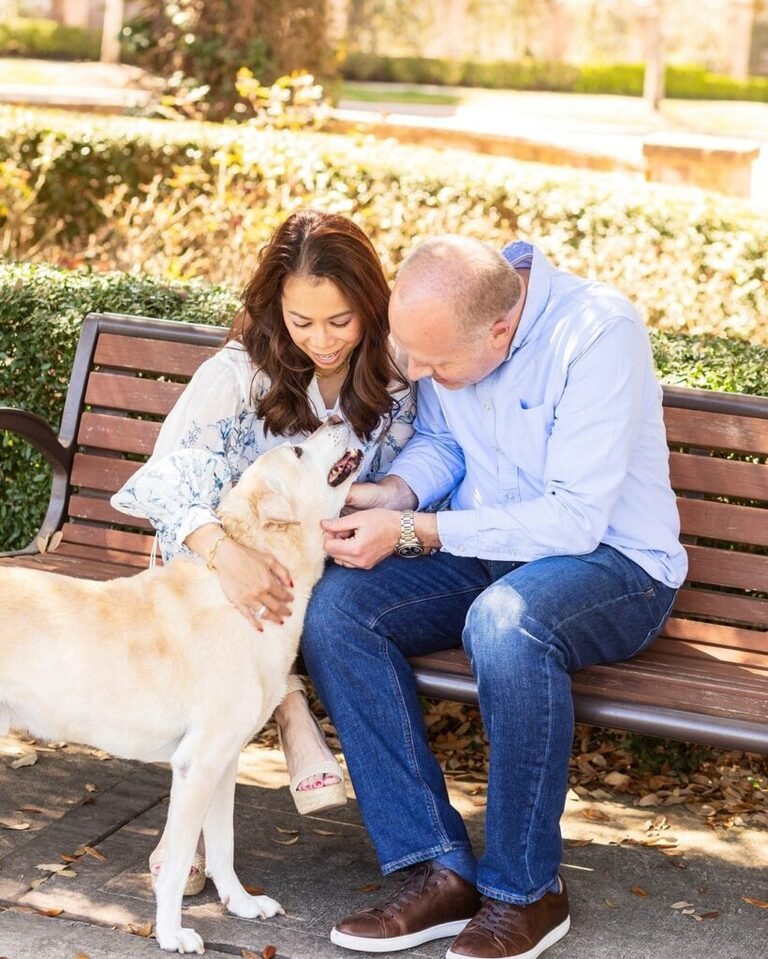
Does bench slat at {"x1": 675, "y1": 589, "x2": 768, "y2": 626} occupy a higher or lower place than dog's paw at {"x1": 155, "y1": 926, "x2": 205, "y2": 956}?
higher

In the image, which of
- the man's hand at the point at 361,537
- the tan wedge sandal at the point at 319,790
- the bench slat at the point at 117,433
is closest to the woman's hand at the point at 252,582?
the man's hand at the point at 361,537

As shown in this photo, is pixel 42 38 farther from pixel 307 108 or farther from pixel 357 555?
pixel 357 555

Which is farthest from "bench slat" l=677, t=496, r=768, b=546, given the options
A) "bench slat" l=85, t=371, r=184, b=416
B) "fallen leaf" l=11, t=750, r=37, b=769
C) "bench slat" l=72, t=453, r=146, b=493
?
"fallen leaf" l=11, t=750, r=37, b=769

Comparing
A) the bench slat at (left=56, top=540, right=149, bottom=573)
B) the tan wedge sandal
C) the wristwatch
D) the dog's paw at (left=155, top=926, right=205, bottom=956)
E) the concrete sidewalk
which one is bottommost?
the concrete sidewalk

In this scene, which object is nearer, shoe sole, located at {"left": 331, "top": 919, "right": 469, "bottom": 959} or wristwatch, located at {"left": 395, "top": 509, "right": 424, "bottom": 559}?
shoe sole, located at {"left": 331, "top": 919, "right": 469, "bottom": 959}

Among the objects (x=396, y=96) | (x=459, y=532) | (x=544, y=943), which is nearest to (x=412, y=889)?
(x=544, y=943)

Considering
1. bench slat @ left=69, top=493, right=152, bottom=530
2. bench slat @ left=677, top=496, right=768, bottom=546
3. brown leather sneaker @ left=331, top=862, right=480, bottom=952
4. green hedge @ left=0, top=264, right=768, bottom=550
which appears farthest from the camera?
green hedge @ left=0, top=264, right=768, bottom=550

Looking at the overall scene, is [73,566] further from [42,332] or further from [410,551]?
[410,551]

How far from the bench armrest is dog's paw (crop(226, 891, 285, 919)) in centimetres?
166

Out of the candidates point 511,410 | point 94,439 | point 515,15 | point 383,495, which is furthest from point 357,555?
point 515,15

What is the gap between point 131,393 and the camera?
14.8 feet

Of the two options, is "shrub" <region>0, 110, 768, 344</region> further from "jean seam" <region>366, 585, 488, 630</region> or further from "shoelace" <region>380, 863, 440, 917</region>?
"shoelace" <region>380, 863, 440, 917</region>

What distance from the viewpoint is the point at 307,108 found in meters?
10.7

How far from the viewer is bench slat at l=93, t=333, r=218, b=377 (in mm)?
4430
